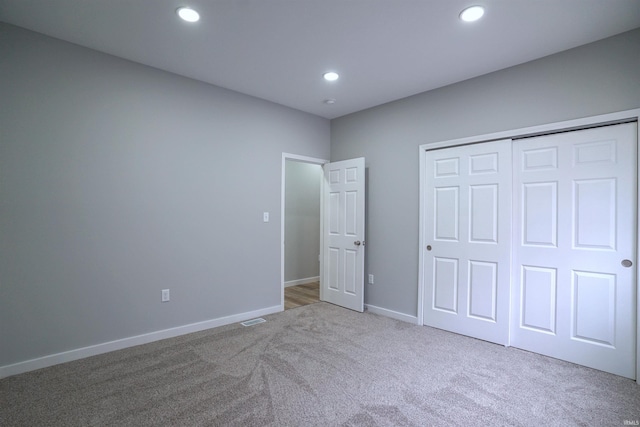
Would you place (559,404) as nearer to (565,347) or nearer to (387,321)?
(565,347)

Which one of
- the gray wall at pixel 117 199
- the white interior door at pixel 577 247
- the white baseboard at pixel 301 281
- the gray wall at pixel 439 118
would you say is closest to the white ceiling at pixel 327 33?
the gray wall at pixel 439 118

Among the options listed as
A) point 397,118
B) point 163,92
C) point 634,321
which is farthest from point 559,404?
point 163,92

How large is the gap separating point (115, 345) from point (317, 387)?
2.01m

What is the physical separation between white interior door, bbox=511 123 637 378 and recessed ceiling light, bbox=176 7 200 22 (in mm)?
3124

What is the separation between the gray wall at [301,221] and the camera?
5.75 metres

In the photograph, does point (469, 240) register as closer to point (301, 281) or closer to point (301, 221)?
point (301, 221)

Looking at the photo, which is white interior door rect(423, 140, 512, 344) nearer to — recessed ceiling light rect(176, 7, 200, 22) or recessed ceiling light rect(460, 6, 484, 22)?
recessed ceiling light rect(460, 6, 484, 22)

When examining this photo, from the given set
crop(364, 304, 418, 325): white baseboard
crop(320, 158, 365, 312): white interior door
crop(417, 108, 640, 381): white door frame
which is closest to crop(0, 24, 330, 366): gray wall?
crop(320, 158, 365, 312): white interior door

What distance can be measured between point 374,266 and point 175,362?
8.50 feet

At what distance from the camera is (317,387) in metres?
2.29

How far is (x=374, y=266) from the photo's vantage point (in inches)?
165

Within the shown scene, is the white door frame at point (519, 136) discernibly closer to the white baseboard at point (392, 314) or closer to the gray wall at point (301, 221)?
the white baseboard at point (392, 314)

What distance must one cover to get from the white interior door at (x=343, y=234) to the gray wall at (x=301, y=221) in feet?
3.95

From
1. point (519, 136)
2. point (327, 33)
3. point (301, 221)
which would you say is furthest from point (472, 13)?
point (301, 221)
